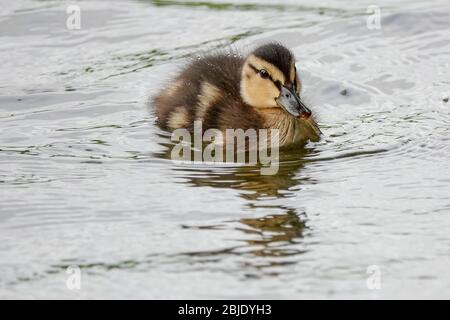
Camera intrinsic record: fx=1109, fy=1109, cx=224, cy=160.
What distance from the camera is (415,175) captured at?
4938mm

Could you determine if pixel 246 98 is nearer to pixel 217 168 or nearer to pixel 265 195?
pixel 217 168

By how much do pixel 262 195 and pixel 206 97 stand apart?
1173 millimetres

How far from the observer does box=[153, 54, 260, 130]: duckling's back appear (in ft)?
18.5

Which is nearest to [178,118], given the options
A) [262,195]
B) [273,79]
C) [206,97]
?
[206,97]

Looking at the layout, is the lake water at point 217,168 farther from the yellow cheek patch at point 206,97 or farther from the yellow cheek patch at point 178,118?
the yellow cheek patch at point 206,97

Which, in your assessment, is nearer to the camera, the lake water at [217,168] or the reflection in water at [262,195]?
the lake water at [217,168]

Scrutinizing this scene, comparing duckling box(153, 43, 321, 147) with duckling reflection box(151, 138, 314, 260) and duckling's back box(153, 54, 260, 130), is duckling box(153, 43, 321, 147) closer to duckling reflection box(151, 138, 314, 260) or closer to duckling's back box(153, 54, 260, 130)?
duckling's back box(153, 54, 260, 130)

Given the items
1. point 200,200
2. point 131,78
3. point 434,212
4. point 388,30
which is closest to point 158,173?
point 200,200

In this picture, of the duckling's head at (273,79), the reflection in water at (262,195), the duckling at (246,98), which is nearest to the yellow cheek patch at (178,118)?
the duckling at (246,98)

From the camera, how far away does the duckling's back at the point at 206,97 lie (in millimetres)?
5645

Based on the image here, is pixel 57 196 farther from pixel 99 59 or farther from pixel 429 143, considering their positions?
pixel 99 59

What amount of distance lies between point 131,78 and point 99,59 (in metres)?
0.38

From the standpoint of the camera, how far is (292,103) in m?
5.48

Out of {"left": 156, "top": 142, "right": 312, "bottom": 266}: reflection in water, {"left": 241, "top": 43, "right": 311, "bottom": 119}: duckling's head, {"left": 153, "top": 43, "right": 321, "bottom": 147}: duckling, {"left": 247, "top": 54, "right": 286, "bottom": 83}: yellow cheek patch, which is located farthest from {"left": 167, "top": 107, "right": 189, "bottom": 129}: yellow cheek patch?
{"left": 247, "top": 54, "right": 286, "bottom": 83}: yellow cheek patch
